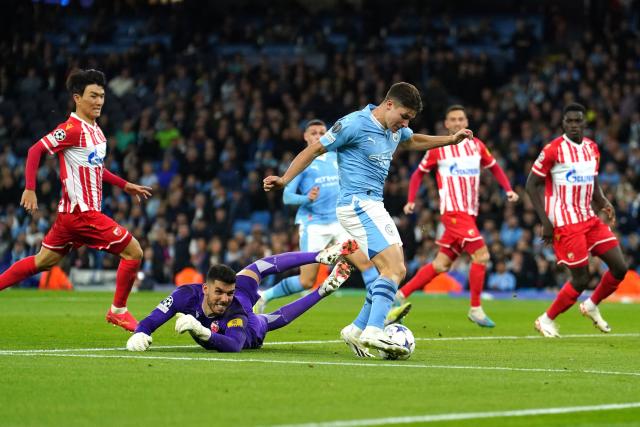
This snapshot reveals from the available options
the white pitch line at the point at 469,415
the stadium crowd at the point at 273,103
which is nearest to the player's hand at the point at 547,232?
the white pitch line at the point at 469,415

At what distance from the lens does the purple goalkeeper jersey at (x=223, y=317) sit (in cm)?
1038

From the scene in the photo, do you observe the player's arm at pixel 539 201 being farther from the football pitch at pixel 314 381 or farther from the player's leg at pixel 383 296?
the player's leg at pixel 383 296

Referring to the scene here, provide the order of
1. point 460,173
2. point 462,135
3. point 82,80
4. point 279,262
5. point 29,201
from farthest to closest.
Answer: point 460,173 < point 82,80 < point 279,262 < point 29,201 < point 462,135

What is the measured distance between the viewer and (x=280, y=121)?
3175 centimetres

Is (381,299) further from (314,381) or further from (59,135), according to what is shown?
(59,135)

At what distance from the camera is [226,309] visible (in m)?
10.6

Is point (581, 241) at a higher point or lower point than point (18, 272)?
higher

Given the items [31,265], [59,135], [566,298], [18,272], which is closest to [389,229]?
[59,135]

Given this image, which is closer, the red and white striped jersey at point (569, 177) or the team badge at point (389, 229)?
the team badge at point (389, 229)

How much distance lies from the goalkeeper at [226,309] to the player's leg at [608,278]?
4.29 meters

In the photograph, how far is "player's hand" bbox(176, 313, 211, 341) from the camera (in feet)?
31.9

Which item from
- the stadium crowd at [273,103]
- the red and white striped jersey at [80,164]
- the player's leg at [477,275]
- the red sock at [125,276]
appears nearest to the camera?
the red and white striped jersey at [80,164]

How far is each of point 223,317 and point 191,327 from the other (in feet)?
2.52

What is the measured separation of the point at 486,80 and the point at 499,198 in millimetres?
5519
